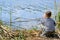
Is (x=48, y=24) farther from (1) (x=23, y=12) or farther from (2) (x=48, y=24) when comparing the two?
(1) (x=23, y=12)

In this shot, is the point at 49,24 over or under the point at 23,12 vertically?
over

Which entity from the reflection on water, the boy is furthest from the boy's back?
the reflection on water

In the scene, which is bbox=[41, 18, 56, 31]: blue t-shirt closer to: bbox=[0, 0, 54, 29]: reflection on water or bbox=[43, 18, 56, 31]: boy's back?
bbox=[43, 18, 56, 31]: boy's back

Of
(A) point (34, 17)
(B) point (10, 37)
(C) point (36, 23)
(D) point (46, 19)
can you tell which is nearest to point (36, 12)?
(A) point (34, 17)

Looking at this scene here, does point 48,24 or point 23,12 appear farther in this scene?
point 23,12

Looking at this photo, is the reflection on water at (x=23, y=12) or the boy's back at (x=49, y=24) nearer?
the boy's back at (x=49, y=24)

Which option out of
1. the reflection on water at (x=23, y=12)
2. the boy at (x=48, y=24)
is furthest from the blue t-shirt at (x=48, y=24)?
the reflection on water at (x=23, y=12)

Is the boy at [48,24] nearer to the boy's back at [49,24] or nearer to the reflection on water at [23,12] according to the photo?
the boy's back at [49,24]

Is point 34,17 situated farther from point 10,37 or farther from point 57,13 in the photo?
point 10,37

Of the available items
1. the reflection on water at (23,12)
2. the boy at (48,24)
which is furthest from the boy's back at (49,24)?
the reflection on water at (23,12)

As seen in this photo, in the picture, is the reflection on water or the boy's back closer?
the boy's back

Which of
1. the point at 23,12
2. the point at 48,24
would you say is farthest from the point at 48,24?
the point at 23,12

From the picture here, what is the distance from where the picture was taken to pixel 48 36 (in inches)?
283

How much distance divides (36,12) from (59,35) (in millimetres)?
3005
